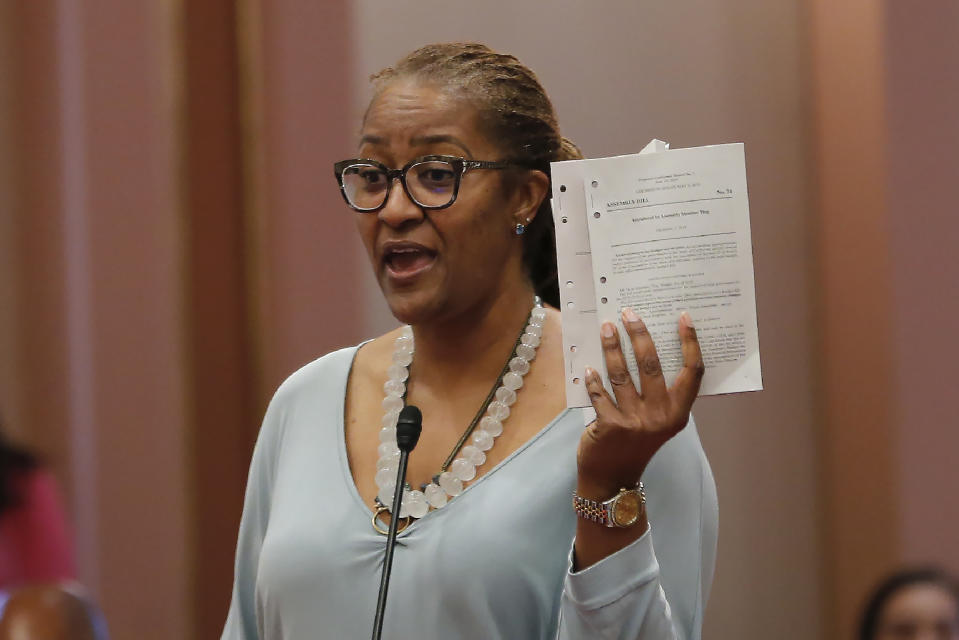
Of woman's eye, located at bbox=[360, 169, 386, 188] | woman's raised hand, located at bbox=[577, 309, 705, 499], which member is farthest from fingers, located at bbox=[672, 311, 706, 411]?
woman's eye, located at bbox=[360, 169, 386, 188]

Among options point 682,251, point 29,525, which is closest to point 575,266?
point 682,251


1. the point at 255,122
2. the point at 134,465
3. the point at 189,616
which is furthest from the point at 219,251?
the point at 189,616

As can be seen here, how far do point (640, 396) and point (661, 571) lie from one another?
0.26 m

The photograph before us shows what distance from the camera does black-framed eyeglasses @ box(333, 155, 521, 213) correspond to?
137cm

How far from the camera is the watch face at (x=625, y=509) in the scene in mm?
1184

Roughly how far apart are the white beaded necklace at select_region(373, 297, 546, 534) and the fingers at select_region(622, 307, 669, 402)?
327mm

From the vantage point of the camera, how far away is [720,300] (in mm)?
1115

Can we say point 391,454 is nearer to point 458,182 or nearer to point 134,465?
point 458,182

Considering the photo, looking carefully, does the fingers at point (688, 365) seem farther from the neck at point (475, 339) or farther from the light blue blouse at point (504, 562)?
the neck at point (475, 339)

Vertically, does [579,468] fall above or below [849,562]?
above

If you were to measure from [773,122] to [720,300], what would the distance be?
133 centimetres

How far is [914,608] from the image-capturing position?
6.23 feet

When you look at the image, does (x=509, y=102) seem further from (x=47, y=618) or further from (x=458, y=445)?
(x=47, y=618)

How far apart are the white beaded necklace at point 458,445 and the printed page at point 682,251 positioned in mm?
338
